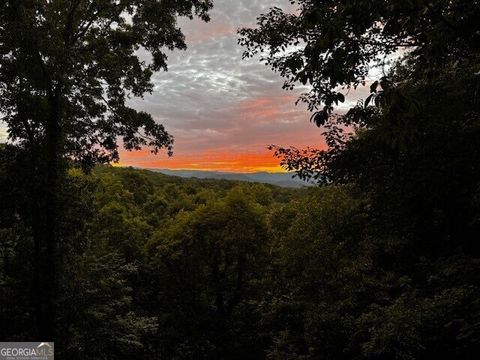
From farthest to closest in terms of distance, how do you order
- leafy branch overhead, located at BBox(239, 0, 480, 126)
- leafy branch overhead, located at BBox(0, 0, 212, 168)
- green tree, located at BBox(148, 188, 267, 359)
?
1. green tree, located at BBox(148, 188, 267, 359)
2. leafy branch overhead, located at BBox(0, 0, 212, 168)
3. leafy branch overhead, located at BBox(239, 0, 480, 126)

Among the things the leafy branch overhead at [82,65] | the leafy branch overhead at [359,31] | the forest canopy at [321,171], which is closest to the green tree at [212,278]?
the forest canopy at [321,171]

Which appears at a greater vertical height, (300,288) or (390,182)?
(390,182)

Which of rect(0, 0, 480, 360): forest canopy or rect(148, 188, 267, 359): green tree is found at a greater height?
rect(0, 0, 480, 360): forest canopy

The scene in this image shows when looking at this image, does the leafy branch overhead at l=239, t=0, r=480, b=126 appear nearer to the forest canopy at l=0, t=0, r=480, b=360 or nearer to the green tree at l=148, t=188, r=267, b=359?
the forest canopy at l=0, t=0, r=480, b=360

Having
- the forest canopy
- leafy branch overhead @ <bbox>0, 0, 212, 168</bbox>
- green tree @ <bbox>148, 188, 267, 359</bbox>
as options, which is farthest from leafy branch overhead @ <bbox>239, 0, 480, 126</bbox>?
green tree @ <bbox>148, 188, 267, 359</bbox>

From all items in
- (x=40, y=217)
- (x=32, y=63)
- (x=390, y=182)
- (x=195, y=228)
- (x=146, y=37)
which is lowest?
(x=195, y=228)

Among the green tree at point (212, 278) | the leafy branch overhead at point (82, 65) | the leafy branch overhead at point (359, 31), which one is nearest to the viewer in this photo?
the leafy branch overhead at point (359, 31)

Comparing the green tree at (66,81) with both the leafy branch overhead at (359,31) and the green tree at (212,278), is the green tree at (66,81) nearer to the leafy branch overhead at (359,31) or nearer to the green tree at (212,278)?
the leafy branch overhead at (359,31)

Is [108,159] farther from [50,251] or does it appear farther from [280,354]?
[280,354]

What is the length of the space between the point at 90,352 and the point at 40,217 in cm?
458

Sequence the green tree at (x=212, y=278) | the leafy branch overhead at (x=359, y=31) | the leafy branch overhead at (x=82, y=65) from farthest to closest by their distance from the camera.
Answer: the green tree at (x=212, y=278), the leafy branch overhead at (x=82, y=65), the leafy branch overhead at (x=359, y=31)

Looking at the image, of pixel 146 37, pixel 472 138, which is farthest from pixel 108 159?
pixel 472 138

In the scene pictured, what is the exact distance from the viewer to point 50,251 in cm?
1094

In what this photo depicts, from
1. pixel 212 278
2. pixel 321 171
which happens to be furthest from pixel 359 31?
pixel 212 278
